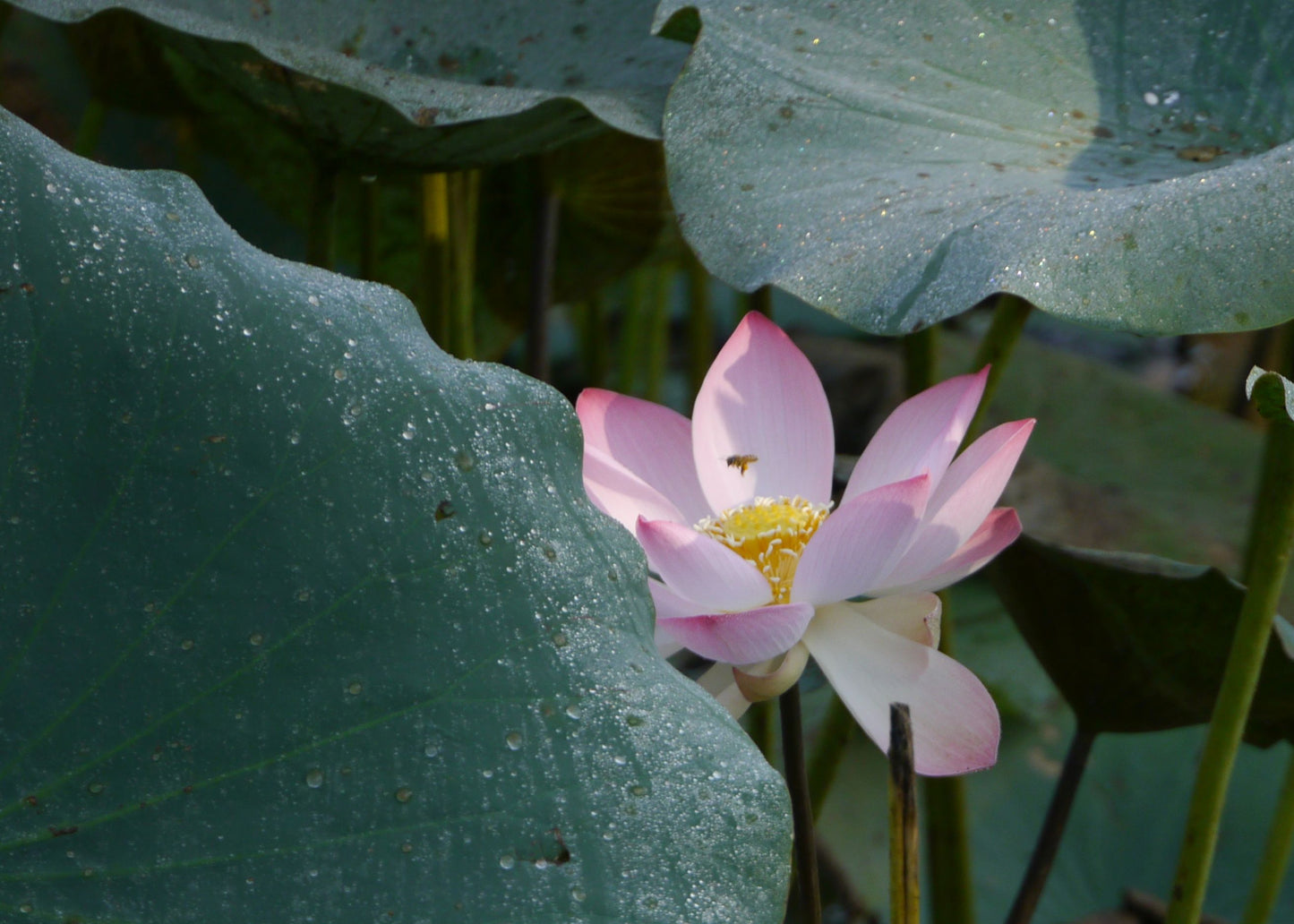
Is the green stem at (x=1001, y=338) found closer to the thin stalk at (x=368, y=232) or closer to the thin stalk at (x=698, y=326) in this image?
the thin stalk at (x=368, y=232)

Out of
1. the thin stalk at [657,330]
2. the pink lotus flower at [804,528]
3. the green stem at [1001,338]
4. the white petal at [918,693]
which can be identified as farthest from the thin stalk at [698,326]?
the white petal at [918,693]

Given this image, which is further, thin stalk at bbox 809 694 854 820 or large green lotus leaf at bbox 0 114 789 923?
thin stalk at bbox 809 694 854 820

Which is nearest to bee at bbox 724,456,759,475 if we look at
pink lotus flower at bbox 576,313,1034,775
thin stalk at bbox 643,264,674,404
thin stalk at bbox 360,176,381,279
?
pink lotus flower at bbox 576,313,1034,775

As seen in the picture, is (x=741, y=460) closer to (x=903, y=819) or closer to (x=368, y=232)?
(x=903, y=819)

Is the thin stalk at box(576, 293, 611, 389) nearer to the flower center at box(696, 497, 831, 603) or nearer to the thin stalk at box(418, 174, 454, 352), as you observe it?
the thin stalk at box(418, 174, 454, 352)

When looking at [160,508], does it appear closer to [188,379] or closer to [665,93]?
[188,379]

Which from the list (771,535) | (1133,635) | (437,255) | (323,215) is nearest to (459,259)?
(437,255)
